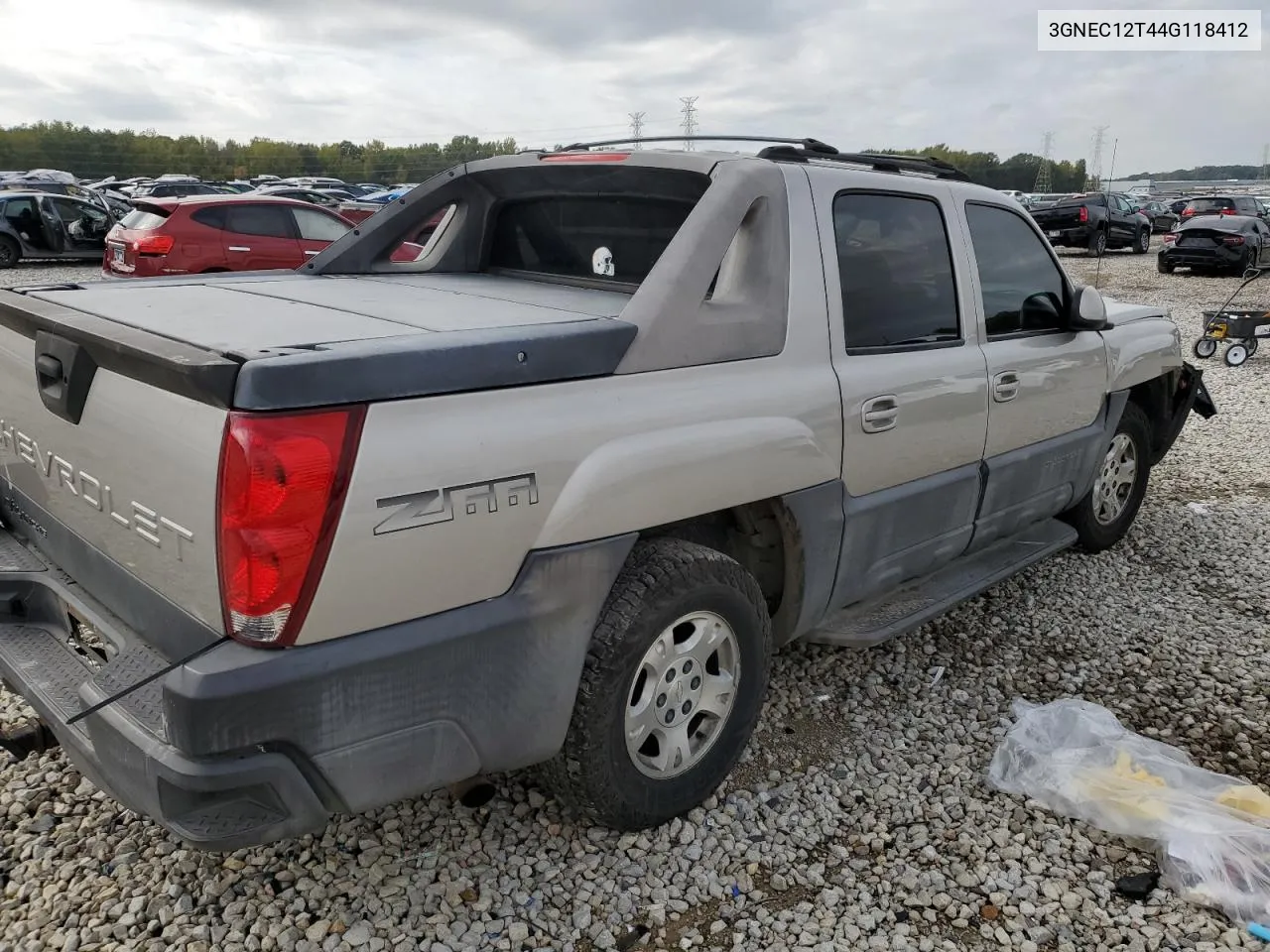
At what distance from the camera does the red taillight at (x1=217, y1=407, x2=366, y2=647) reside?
1866 mm

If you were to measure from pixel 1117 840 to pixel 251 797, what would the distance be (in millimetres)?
2448

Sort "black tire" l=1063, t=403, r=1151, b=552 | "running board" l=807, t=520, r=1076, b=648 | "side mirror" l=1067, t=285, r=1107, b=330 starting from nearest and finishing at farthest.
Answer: "running board" l=807, t=520, r=1076, b=648, "side mirror" l=1067, t=285, r=1107, b=330, "black tire" l=1063, t=403, r=1151, b=552

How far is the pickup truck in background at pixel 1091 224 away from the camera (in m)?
24.4

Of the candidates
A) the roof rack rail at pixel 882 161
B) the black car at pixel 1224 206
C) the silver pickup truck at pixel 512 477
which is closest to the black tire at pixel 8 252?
the silver pickup truck at pixel 512 477

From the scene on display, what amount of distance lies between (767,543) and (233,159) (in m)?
88.3

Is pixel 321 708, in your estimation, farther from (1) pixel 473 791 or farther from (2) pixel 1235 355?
(2) pixel 1235 355

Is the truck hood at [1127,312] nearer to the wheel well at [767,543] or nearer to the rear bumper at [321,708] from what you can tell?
the wheel well at [767,543]

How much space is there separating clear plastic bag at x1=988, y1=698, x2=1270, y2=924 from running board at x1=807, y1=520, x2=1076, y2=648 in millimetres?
507

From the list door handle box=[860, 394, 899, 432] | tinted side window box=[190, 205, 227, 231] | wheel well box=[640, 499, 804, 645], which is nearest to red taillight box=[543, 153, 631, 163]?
door handle box=[860, 394, 899, 432]

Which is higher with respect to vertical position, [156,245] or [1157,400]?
Result: [156,245]

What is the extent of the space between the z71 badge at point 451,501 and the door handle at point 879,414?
1.34 meters

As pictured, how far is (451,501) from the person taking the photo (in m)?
2.06

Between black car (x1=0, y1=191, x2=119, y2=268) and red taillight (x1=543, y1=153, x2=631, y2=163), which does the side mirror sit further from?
black car (x1=0, y1=191, x2=119, y2=268)

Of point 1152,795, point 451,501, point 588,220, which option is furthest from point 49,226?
point 1152,795
